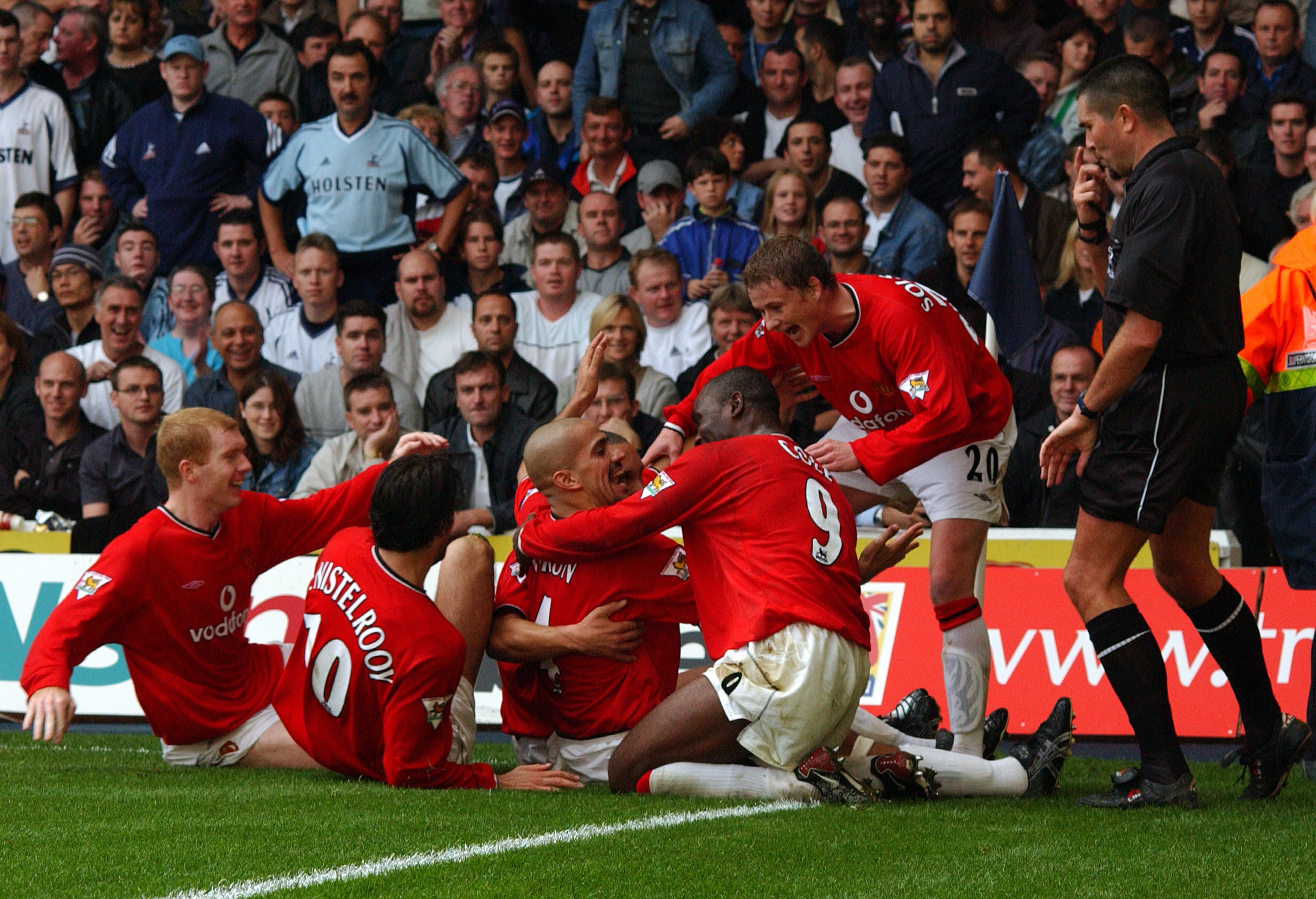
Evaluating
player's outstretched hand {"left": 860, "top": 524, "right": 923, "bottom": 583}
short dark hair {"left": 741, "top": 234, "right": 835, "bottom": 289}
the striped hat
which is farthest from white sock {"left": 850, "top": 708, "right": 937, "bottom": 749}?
the striped hat

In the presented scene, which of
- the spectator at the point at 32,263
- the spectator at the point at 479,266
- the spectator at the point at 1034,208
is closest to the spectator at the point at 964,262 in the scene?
the spectator at the point at 1034,208

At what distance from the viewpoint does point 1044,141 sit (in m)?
11.3

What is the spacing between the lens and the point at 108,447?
10383 millimetres

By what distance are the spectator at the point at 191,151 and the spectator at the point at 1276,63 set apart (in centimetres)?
816

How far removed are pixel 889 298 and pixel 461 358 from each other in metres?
4.65

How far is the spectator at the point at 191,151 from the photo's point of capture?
502 inches

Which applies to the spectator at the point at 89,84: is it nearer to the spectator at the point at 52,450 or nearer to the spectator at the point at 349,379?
the spectator at the point at 52,450

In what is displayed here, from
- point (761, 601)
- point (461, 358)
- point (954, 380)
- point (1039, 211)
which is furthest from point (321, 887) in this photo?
point (1039, 211)

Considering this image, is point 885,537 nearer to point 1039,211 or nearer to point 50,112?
point 1039,211

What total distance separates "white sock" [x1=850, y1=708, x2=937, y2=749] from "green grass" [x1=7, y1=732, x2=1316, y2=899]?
668 mm

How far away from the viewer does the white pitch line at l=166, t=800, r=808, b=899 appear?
3.57 metres

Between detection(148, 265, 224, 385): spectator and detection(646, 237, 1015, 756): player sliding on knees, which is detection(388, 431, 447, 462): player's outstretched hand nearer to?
detection(646, 237, 1015, 756): player sliding on knees

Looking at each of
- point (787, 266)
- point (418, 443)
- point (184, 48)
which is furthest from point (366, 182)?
point (787, 266)

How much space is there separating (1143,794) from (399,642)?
2622mm
